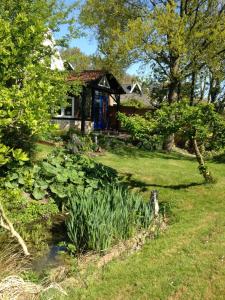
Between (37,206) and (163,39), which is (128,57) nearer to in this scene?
(163,39)

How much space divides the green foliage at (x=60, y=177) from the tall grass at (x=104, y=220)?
2.32 meters

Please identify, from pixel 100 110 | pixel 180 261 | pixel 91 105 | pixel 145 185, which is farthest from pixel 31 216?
pixel 100 110

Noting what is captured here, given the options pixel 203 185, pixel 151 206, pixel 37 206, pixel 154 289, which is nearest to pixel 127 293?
pixel 154 289

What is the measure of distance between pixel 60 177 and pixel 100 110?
19.4 m

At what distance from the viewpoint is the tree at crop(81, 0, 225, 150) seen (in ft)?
62.2

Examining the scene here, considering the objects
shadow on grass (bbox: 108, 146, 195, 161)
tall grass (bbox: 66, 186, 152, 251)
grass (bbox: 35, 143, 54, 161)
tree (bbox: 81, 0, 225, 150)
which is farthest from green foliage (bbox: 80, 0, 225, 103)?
tall grass (bbox: 66, 186, 152, 251)

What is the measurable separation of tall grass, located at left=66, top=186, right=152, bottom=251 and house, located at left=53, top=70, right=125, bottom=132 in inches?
705

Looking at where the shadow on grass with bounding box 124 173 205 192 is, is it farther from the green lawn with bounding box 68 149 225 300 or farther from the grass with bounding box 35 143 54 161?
the grass with bounding box 35 143 54 161

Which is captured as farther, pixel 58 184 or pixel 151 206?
pixel 58 184

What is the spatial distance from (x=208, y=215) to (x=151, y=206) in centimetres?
→ 172

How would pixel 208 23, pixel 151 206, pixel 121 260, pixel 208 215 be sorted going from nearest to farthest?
1. pixel 121 260
2. pixel 151 206
3. pixel 208 215
4. pixel 208 23

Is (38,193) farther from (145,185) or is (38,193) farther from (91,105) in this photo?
(91,105)

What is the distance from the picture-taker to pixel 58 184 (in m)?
11.4

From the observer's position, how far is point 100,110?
30.3 m
